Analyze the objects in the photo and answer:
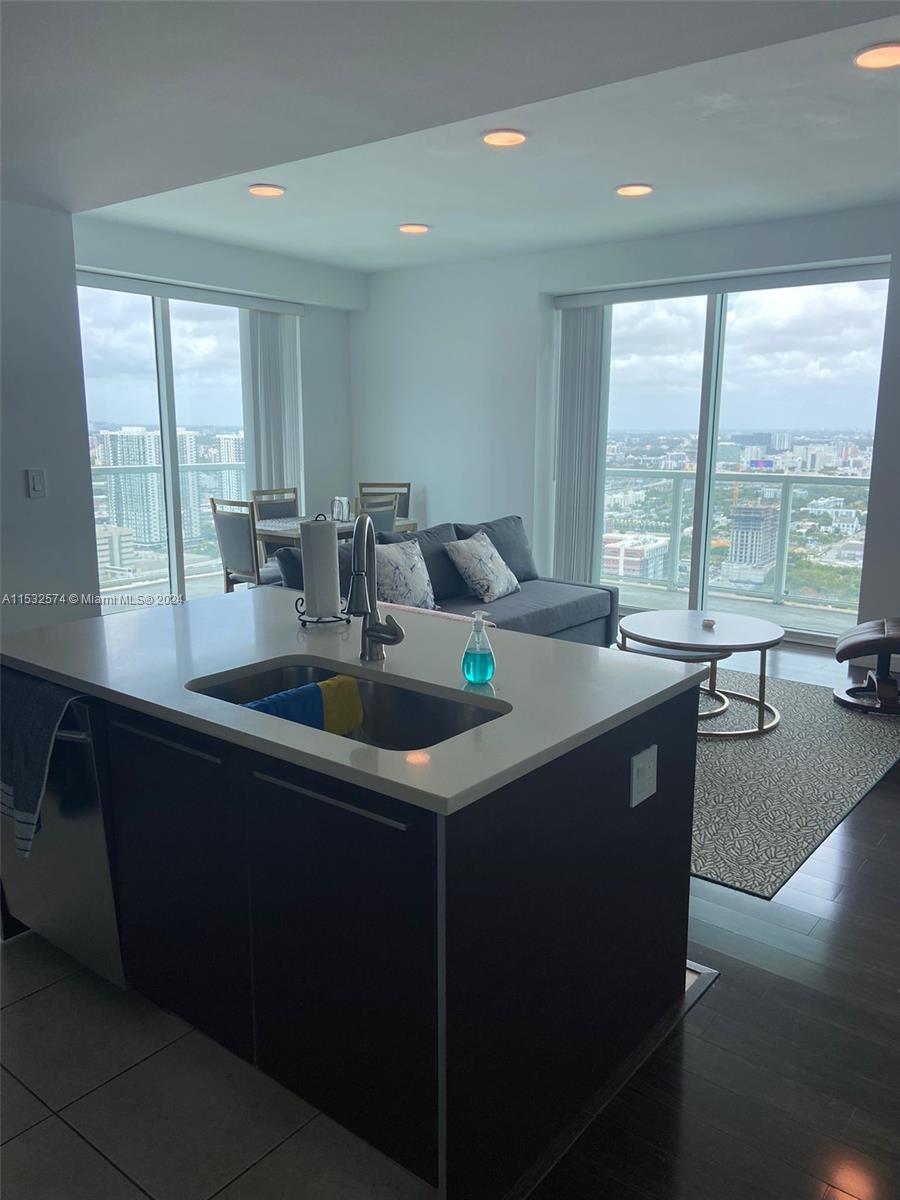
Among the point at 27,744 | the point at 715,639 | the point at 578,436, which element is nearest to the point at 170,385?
the point at 578,436

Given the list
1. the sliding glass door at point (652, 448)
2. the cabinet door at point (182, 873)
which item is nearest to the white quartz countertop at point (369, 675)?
the cabinet door at point (182, 873)

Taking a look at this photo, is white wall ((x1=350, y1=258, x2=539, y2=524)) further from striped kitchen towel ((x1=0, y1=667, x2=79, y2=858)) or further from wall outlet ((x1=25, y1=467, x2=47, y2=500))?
striped kitchen towel ((x1=0, y1=667, x2=79, y2=858))

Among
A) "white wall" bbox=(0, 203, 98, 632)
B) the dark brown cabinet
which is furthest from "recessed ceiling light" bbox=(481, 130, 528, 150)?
the dark brown cabinet

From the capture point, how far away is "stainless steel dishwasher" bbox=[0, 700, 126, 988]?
2.07m

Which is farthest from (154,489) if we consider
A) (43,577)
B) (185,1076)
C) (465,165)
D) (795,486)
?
(185,1076)

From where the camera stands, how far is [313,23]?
2049 millimetres

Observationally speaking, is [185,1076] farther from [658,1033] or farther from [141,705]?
[658,1033]

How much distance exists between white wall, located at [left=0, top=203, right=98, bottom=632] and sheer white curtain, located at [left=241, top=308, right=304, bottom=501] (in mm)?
2993

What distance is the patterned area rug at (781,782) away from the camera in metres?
2.92

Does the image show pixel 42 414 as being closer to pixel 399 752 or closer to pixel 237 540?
pixel 237 540

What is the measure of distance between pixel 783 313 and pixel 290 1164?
5.55 m

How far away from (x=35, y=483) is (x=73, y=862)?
2.20 m

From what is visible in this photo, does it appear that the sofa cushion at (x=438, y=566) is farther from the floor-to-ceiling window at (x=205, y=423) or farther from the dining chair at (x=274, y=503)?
the floor-to-ceiling window at (x=205, y=423)

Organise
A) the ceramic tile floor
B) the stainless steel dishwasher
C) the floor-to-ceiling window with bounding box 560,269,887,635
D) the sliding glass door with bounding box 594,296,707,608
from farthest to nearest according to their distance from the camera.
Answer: the sliding glass door with bounding box 594,296,707,608 < the floor-to-ceiling window with bounding box 560,269,887,635 < the stainless steel dishwasher < the ceramic tile floor
